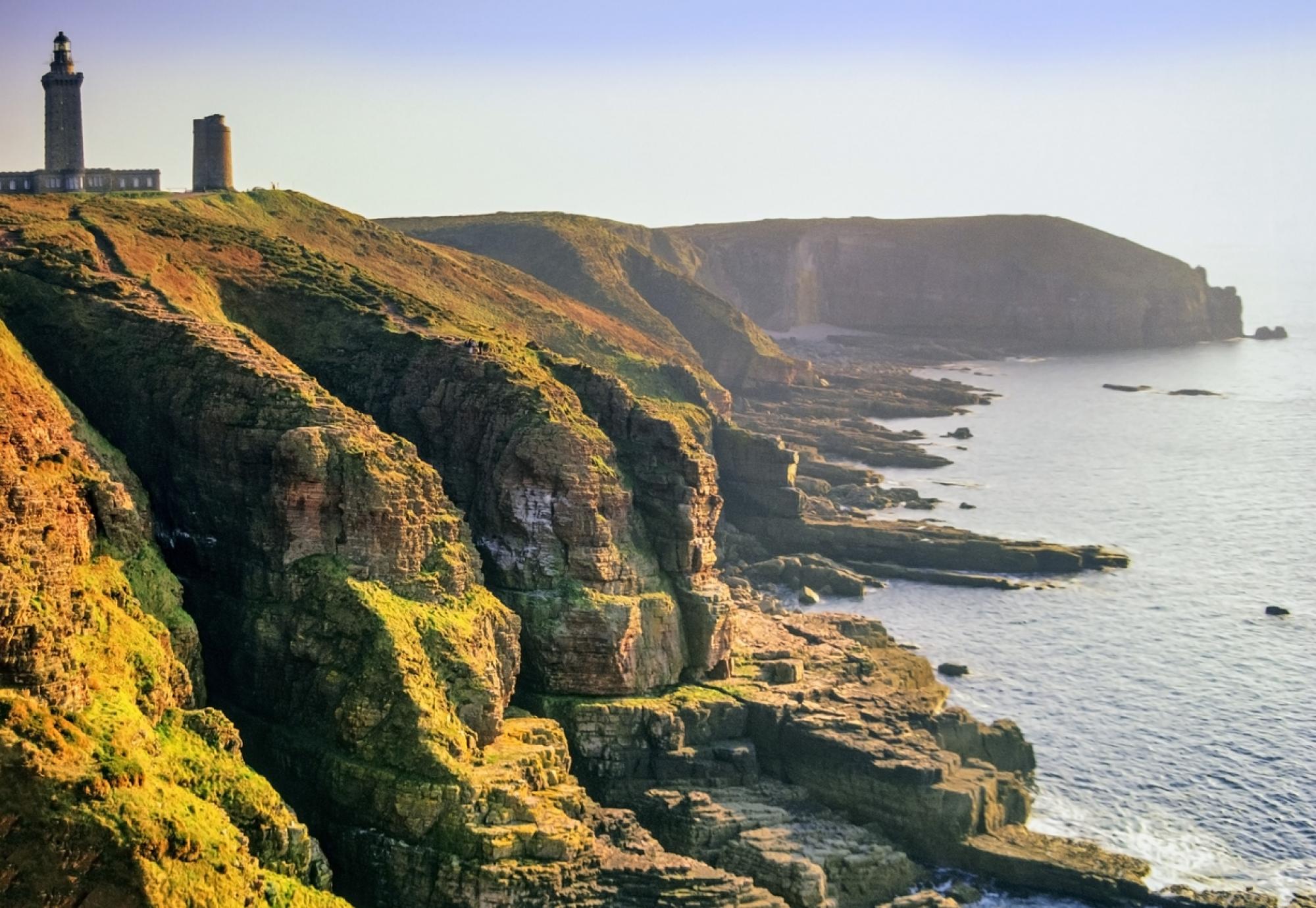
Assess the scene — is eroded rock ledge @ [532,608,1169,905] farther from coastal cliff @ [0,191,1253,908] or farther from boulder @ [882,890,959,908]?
boulder @ [882,890,959,908]

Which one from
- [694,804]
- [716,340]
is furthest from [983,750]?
[716,340]

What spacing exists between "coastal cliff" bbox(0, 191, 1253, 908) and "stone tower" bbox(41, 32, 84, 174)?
1232 centimetres

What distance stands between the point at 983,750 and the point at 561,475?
1831 cm

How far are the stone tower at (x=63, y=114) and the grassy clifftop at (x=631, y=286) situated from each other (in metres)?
51.9

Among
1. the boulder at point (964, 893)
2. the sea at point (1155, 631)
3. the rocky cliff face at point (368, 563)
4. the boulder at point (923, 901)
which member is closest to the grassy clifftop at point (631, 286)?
the sea at point (1155, 631)

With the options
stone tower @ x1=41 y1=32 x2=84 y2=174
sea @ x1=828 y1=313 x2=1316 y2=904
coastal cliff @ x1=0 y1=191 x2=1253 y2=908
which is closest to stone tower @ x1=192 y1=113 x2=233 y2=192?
stone tower @ x1=41 y1=32 x2=84 y2=174

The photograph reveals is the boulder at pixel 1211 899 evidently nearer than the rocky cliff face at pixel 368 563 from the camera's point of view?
No

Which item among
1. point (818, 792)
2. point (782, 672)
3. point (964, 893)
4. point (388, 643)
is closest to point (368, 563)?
point (388, 643)

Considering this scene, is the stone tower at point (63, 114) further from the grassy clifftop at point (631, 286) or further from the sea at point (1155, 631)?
the grassy clifftop at point (631, 286)

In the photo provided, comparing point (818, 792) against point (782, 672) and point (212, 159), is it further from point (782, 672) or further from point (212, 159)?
point (212, 159)

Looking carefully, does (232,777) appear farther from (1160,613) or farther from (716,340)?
(716,340)

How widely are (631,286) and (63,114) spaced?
6982 centimetres

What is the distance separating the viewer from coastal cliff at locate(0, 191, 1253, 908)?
4784 centimetres

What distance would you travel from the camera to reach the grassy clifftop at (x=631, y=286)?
145 metres
